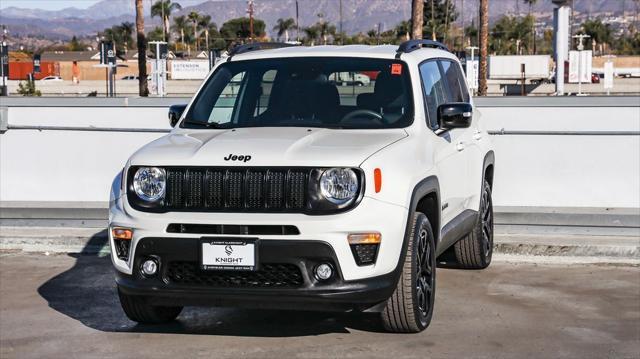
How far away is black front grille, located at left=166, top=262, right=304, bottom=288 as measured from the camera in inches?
255

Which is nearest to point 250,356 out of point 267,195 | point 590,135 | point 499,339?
point 267,195

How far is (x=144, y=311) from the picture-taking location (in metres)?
7.31

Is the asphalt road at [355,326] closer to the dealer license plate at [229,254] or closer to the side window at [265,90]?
the dealer license plate at [229,254]

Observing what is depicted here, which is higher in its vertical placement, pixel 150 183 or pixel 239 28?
pixel 239 28

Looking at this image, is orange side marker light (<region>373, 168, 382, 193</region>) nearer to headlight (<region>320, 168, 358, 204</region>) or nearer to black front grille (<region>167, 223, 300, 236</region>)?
headlight (<region>320, 168, 358, 204</region>)

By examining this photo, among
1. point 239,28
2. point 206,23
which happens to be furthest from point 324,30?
point 206,23

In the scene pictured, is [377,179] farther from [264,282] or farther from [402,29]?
[402,29]

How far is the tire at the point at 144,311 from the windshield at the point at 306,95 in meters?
1.30

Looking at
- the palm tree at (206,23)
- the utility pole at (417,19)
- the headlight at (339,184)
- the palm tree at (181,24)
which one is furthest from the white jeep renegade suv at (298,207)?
the palm tree at (181,24)

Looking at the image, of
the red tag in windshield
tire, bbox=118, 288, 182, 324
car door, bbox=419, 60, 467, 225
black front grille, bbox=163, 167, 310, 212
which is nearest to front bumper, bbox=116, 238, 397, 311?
black front grille, bbox=163, 167, 310, 212

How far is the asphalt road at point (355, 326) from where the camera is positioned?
6898mm

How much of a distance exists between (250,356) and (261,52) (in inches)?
100

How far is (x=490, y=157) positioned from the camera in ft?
32.2

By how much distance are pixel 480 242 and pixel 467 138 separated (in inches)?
43.3
